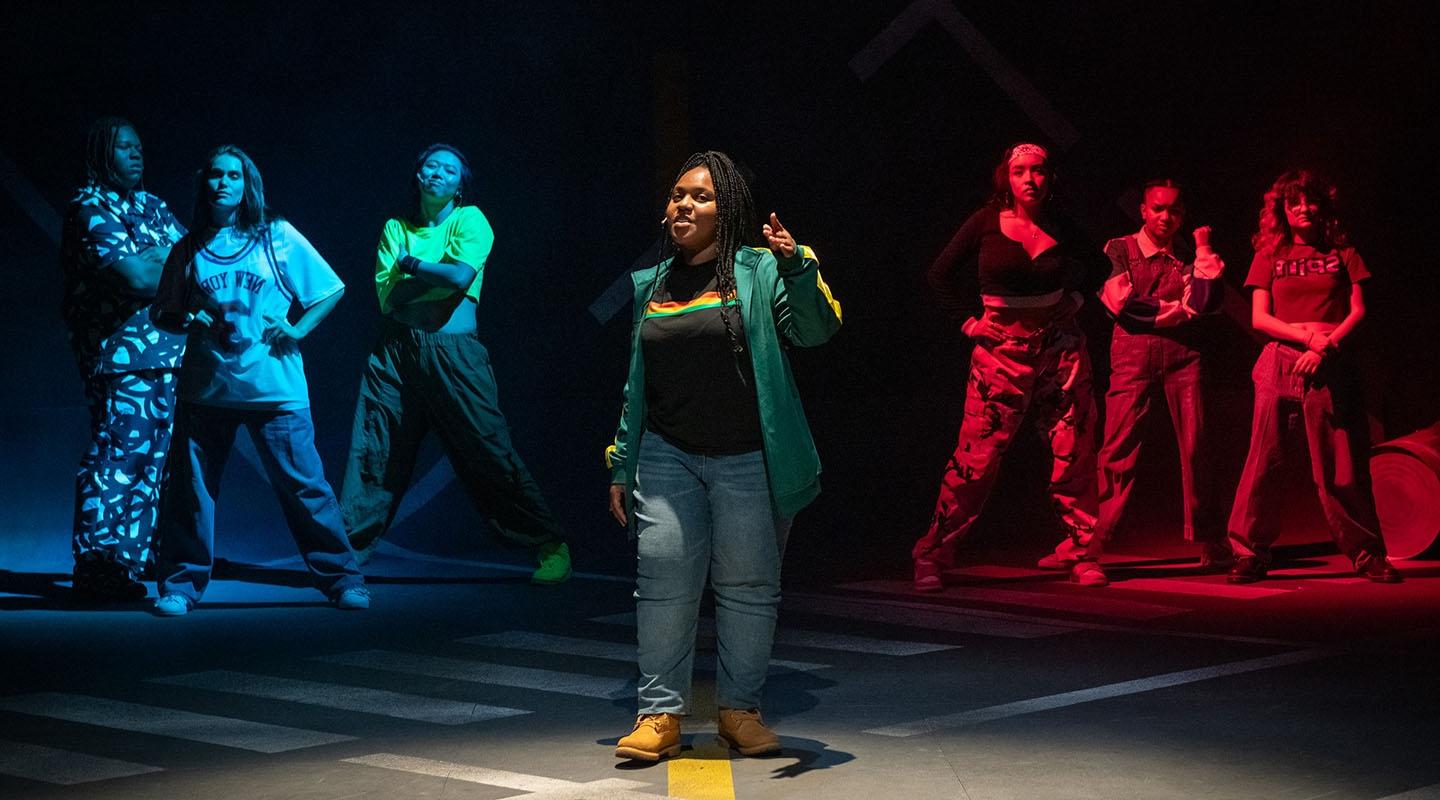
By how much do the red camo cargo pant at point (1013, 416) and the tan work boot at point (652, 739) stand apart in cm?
404

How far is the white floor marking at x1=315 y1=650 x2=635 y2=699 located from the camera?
6957mm

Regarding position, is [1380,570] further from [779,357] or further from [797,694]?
[779,357]

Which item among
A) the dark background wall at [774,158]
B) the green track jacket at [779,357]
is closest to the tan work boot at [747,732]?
the green track jacket at [779,357]

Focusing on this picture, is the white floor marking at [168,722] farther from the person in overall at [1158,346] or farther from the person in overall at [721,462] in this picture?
the person in overall at [1158,346]

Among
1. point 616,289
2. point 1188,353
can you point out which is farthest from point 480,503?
point 1188,353

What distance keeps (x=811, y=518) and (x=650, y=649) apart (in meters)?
7.11

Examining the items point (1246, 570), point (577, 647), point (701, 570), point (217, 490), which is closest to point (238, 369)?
point (217, 490)

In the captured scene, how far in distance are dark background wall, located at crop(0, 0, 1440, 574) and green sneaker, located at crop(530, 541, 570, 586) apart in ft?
5.71

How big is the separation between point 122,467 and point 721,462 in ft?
16.9

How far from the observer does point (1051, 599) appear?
9.23 meters

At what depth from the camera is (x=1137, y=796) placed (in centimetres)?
505

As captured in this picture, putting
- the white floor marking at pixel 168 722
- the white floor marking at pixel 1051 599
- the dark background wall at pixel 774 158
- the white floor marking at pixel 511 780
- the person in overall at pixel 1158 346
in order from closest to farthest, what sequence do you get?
the white floor marking at pixel 511 780, the white floor marking at pixel 168 722, the white floor marking at pixel 1051 599, the person in overall at pixel 1158 346, the dark background wall at pixel 774 158

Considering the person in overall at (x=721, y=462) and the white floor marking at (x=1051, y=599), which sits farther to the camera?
the white floor marking at (x=1051, y=599)

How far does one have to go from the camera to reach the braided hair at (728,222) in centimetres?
580
